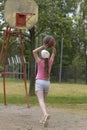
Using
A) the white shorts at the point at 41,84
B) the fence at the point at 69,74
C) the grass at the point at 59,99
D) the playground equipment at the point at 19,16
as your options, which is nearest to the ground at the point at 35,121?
the white shorts at the point at 41,84

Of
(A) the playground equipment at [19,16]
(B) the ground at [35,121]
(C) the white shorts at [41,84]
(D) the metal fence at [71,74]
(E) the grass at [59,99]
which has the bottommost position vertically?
(D) the metal fence at [71,74]

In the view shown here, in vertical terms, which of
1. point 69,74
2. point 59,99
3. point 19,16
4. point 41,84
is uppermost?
point 19,16

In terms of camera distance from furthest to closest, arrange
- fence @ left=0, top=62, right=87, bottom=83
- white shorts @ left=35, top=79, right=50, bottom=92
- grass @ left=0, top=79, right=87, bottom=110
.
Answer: fence @ left=0, top=62, right=87, bottom=83 < grass @ left=0, top=79, right=87, bottom=110 < white shorts @ left=35, top=79, right=50, bottom=92

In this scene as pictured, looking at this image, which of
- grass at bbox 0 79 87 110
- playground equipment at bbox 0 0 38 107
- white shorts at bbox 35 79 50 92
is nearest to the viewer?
white shorts at bbox 35 79 50 92

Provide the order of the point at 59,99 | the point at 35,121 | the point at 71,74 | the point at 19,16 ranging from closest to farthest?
1. the point at 35,121
2. the point at 19,16
3. the point at 59,99
4. the point at 71,74

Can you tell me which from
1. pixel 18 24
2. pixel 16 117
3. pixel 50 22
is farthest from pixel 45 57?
pixel 50 22

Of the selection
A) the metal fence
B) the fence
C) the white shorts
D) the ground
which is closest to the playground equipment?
the ground

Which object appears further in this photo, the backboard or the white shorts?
the backboard

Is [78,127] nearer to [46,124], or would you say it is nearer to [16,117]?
[46,124]

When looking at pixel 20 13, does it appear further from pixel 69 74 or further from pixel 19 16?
pixel 69 74

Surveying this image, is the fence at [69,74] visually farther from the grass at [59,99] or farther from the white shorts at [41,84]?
the white shorts at [41,84]

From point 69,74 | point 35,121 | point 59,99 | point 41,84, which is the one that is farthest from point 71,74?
point 41,84

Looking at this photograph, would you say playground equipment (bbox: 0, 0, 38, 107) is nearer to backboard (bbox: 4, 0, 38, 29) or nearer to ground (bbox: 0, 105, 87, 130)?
backboard (bbox: 4, 0, 38, 29)

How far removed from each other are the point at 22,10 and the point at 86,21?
3304cm
